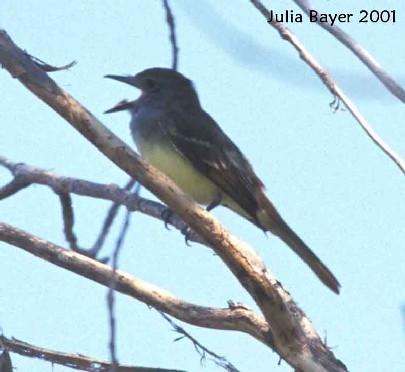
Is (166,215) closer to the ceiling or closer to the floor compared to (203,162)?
closer to the floor

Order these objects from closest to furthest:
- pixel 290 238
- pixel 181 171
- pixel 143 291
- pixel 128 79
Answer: pixel 143 291
pixel 290 238
pixel 181 171
pixel 128 79

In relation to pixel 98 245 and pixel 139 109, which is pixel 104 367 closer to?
pixel 98 245

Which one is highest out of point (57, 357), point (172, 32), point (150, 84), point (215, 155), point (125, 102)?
point (150, 84)

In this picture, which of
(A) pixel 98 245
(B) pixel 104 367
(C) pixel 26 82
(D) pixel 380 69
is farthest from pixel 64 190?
(D) pixel 380 69

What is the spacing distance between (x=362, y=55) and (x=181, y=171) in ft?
7.33

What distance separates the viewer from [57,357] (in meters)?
4.43

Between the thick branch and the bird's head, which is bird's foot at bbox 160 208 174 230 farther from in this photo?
the bird's head

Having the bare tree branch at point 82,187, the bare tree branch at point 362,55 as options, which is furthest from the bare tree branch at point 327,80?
the bare tree branch at point 82,187

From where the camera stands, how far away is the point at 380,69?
406 centimetres

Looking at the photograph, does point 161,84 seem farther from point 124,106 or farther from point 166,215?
point 166,215

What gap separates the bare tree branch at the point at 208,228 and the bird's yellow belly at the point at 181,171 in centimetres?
202

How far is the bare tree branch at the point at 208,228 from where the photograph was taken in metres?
3.80

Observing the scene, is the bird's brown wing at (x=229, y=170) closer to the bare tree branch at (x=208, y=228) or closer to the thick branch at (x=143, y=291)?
the thick branch at (x=143, y=291)

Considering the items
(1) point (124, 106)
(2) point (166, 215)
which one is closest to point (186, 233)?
(2) point (166, 215)
